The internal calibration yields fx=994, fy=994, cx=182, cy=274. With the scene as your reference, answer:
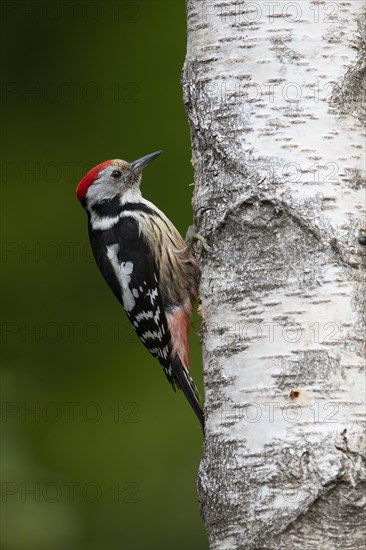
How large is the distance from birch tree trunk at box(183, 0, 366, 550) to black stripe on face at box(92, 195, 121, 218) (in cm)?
139

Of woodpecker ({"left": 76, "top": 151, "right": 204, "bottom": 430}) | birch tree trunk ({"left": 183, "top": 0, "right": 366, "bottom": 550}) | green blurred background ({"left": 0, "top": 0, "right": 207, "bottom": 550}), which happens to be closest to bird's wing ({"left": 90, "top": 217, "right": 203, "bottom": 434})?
woodpecker ({"left": 76, "top": 151, "right": 204, "bottom": 430})

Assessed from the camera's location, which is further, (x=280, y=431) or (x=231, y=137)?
(x=231, y=137)

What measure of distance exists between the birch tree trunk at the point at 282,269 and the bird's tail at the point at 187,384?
3.15 ft

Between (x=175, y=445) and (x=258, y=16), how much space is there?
6.04 ft

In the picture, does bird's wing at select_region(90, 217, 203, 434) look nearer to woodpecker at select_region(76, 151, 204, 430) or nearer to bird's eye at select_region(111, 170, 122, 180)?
woodpecker at select_region(76, 151, 204, 430)

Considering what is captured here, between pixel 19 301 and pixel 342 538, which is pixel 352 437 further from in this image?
pixel 19 301

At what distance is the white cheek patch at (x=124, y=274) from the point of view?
4082 mm

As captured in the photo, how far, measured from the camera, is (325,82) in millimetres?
2725

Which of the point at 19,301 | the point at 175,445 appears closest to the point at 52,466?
the point at 175,445

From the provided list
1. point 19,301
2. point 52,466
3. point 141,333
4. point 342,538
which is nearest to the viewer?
point 342,538

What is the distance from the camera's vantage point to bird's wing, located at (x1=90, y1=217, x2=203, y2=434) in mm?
3959

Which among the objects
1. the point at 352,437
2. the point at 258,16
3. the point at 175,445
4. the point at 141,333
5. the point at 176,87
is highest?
the point at 258,16

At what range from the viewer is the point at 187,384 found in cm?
387

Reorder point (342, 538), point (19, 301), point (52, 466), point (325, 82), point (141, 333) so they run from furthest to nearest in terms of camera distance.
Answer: point (19, 301) < point (141, 333) < point (52, 466) < point (325, 82) < point (342, 538)
